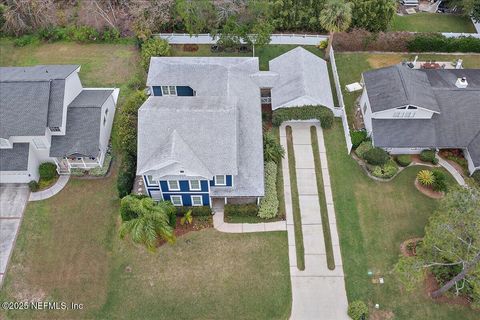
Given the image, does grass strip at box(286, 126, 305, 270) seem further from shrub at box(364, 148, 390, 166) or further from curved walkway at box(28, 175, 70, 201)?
curved walkway at box(28, 175, 70, 201)

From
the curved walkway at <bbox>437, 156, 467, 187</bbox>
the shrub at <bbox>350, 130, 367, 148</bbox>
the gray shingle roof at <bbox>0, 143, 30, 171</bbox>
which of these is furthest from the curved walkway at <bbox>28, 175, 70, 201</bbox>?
the curved walkway at <bbox>437, 156, 467, 187</bbox>

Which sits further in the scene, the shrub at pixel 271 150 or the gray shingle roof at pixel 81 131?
the shrub at pixel 271 150

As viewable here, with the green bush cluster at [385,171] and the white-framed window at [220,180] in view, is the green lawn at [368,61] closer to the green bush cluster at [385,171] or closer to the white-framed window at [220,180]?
the green bush cluster at [385,171]

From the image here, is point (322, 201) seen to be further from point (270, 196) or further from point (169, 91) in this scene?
point (169, 91)

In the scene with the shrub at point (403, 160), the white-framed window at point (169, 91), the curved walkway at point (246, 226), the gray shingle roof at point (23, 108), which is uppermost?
the gray shingle roof at point (23, 108)

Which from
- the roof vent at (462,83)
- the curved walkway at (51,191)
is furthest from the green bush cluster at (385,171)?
the curved walkway at (51,191)

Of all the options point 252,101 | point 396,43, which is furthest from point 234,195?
point 396,43

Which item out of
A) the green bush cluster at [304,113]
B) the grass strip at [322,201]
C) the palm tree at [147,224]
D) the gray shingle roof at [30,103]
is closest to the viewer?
the palm tree at [147,224]
